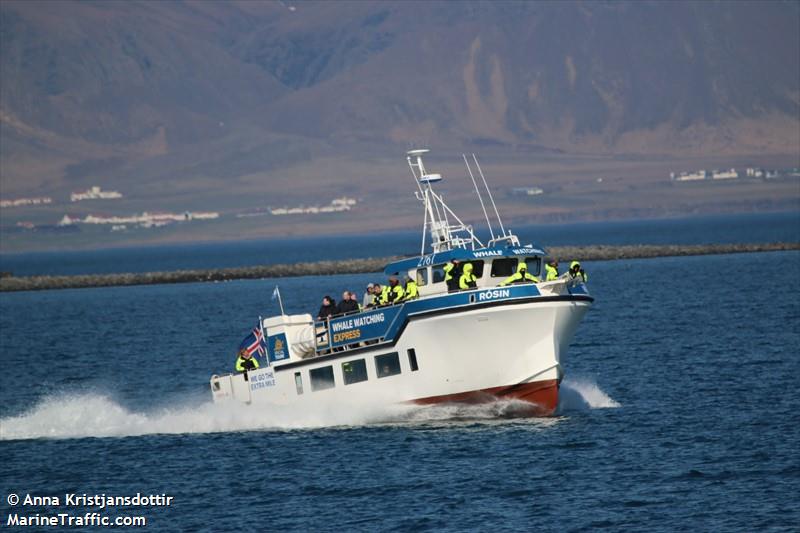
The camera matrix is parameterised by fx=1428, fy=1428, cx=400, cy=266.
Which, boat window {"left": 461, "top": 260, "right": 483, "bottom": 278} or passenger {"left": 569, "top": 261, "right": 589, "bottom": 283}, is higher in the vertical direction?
boat window {"left": 461, "top": 260, "right": 483, "bottom": 278}

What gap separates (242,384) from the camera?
143 ft

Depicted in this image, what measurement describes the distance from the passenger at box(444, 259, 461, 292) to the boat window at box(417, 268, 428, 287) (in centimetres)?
101

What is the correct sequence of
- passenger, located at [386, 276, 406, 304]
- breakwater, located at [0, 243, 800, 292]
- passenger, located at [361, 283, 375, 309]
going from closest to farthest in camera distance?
1. passenger, located at [386, 276, 406, 304]
2. passenger, located at [361, 283, 375, 309]
3. breakwater, located at [0, 243, 800, 292]

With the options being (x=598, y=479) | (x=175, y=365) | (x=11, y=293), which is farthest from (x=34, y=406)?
(x=11, y=293)

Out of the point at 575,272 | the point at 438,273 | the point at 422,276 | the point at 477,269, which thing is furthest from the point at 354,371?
the point at 575,272

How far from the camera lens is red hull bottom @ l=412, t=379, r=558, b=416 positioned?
39.8 metres

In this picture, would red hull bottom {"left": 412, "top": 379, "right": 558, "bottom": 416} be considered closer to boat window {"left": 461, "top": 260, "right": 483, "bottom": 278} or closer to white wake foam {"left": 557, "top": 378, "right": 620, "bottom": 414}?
white wake foam {"left": 557, "top": 378, "right": 620, "bottom": 414}

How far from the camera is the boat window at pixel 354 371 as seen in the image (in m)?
41.2

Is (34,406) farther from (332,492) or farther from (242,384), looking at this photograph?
(332,492)

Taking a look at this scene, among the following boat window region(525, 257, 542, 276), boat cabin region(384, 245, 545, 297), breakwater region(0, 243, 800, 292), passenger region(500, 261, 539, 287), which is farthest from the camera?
breakwater region(0, 243, 800, 292)

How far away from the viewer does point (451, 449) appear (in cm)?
3800

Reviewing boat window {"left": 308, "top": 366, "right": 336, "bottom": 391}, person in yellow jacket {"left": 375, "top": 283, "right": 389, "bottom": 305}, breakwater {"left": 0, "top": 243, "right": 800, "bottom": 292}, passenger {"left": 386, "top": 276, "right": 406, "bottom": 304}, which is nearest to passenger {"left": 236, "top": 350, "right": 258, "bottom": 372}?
boat window {"left": 308, "top": 366, "right": 336, "bottom": 391}

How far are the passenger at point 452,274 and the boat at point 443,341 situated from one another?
6.8 inches

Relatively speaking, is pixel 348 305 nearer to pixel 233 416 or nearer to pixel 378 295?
pixel 378 295
